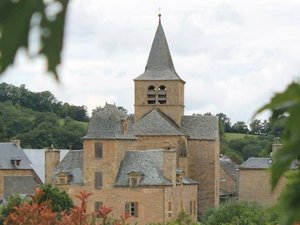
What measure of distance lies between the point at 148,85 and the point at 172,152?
382 inches

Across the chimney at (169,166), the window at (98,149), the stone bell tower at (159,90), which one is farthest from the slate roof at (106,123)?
the stone bell tower at (159,90)

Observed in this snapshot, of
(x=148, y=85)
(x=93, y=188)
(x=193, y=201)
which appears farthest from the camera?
(x=148, y=85)

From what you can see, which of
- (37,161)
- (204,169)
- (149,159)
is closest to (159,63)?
(204,169)

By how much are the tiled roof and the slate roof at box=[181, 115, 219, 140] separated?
7143mm

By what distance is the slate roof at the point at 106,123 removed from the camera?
164 ft

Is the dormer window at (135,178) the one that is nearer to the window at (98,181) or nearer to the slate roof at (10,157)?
the window at (98,181)

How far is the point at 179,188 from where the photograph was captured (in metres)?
52.5

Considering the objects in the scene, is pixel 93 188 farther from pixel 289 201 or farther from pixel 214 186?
pixel 289 201

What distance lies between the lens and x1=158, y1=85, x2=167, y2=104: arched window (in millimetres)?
59781

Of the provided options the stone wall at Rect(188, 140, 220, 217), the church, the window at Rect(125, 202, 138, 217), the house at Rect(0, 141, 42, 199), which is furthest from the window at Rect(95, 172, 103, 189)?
the house at Rect(0, 141, 42, 199)

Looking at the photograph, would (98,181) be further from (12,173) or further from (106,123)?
(12,173)

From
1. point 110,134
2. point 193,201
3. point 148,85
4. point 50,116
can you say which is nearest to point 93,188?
point 110,134

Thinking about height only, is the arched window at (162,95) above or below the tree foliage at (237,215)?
above

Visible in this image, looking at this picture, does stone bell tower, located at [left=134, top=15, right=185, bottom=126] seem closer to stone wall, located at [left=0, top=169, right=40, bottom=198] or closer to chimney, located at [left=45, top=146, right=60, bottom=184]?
chimney, located at [left=45, top=146, right=60, bottom=184]
